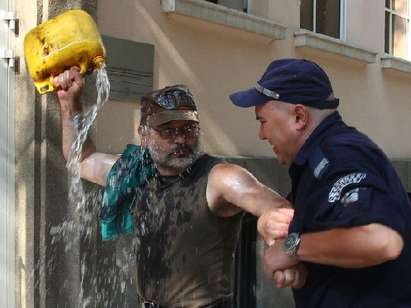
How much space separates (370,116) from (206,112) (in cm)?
292

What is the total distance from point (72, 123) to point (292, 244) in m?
1.94

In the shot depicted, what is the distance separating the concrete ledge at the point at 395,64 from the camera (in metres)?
8.87

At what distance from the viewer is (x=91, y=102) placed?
5258 mm

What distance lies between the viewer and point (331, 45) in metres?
7.71

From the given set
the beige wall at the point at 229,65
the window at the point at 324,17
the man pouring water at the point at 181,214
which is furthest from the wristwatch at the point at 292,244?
the window at the point at 324,17

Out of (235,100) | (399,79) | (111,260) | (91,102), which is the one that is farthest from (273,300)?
(235,100)

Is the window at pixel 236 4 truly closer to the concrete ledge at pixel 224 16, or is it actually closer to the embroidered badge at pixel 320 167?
the concrete ledge at pixel 224 16

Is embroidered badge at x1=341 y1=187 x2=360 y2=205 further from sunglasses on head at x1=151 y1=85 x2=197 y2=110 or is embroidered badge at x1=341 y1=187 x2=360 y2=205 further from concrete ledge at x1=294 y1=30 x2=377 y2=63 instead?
concrete ledge at x1=294 y1=30 x2=377 y2=63

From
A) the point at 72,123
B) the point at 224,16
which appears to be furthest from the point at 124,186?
the point at 224,16

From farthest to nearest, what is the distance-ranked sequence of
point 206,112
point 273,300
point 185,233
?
point 273,300 < point 206,112 < point 185,233

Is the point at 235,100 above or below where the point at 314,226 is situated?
above

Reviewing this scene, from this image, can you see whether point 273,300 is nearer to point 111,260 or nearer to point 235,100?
point 111,260

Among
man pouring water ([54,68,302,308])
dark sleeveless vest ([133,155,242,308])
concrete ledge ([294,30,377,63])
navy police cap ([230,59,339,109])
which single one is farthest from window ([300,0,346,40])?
navy police cap ([230,59,339,109])

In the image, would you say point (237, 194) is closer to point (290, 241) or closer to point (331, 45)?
point (290, 241)
